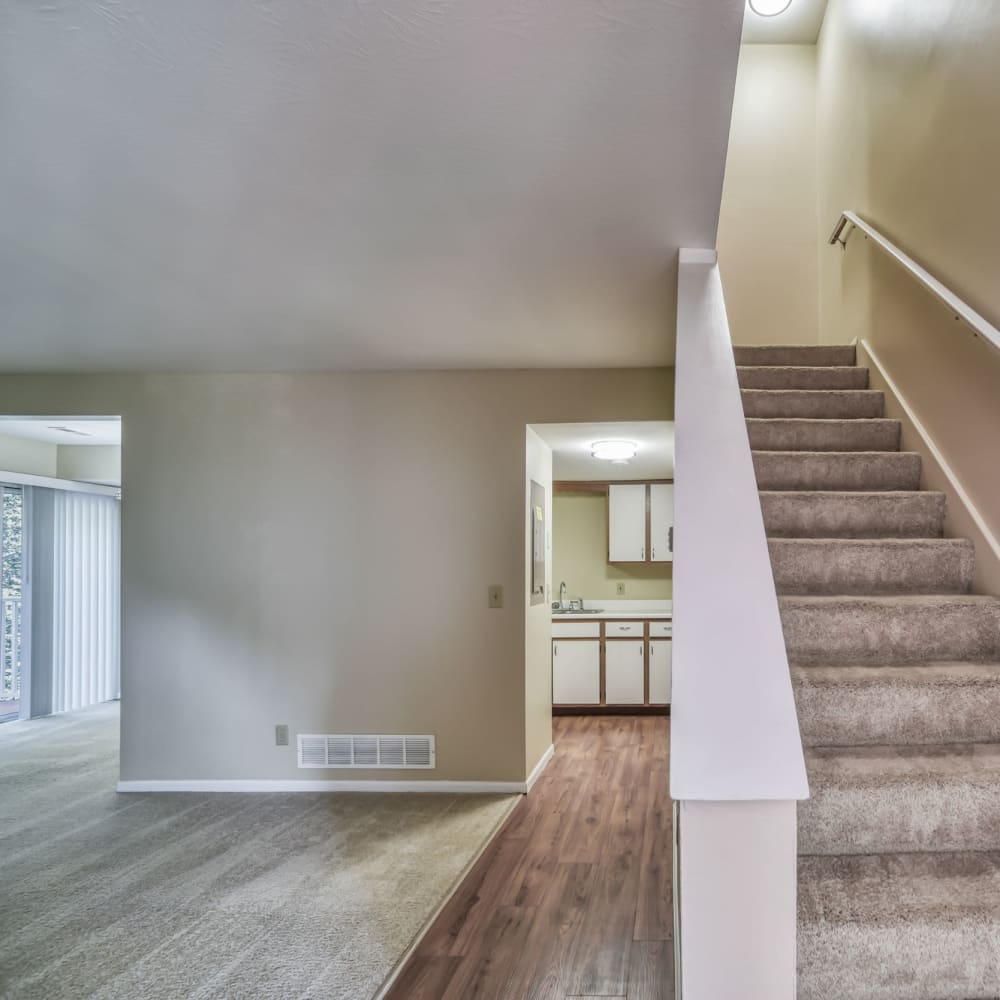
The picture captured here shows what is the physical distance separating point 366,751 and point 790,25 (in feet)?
18.7

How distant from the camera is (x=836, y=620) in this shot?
2521mm

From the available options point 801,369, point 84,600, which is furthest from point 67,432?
point 801,369

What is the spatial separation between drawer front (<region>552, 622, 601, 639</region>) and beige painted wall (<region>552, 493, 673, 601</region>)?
0.91 m

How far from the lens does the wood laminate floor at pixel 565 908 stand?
100.0 inches

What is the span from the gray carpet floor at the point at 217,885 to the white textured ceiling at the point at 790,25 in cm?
554

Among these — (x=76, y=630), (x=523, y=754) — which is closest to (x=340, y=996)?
(x=523, y=754)

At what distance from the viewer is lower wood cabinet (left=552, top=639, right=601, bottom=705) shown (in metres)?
7.20

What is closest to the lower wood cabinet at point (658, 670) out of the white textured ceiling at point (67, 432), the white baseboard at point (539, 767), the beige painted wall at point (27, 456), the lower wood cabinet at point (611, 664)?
the lower wood cabinet at point (611, 664)

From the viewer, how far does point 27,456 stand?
7.82m

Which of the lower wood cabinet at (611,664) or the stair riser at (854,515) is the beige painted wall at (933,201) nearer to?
the stair riser at (854,515)

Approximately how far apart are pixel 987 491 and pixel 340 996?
260 centimetres

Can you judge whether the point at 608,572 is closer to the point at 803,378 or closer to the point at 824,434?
the point at 803,378

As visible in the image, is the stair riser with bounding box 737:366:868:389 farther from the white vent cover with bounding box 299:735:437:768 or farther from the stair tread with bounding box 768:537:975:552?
the white vent cover with bounding box 299:735:437:768

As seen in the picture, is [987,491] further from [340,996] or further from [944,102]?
[340,996]
